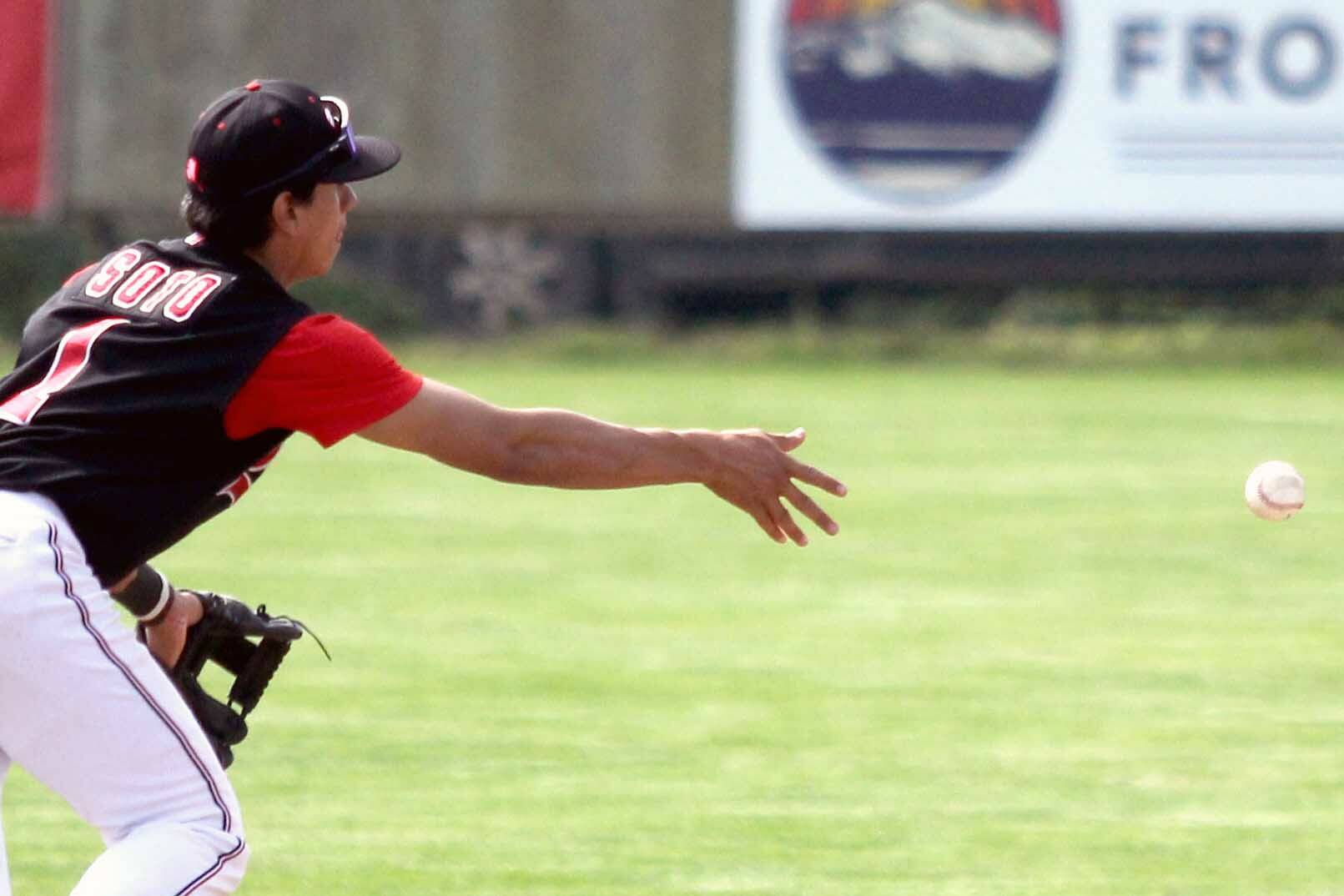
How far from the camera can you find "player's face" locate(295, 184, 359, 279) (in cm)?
441

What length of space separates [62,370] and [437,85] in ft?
54.9

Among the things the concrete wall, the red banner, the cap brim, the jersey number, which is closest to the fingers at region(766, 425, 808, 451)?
the cap brim

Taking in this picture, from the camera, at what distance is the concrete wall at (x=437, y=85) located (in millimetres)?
20672

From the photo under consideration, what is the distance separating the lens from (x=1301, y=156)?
20.5 meters

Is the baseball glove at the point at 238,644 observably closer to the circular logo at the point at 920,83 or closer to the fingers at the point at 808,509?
the fingers at the point at 808,509

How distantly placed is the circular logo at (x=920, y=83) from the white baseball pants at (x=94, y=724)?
1651 cm

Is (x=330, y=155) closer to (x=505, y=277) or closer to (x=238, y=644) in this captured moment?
(x=238, y=644)

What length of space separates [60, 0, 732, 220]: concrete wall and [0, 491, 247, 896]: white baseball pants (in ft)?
55.1

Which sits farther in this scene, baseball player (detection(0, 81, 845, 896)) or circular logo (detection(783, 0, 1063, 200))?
circular logo (detection(783, 0, 1063, 200))

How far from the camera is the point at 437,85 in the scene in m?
20.7

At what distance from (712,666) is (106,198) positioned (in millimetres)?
13301

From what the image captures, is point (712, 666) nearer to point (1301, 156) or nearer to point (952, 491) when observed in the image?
point (952, 491)

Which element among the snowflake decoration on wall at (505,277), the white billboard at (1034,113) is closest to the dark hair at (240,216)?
the white billboard at (1034,113)

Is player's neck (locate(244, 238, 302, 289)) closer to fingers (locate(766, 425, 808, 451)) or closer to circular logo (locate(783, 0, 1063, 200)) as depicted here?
fingers (locate(766, 425, 808, 451))
